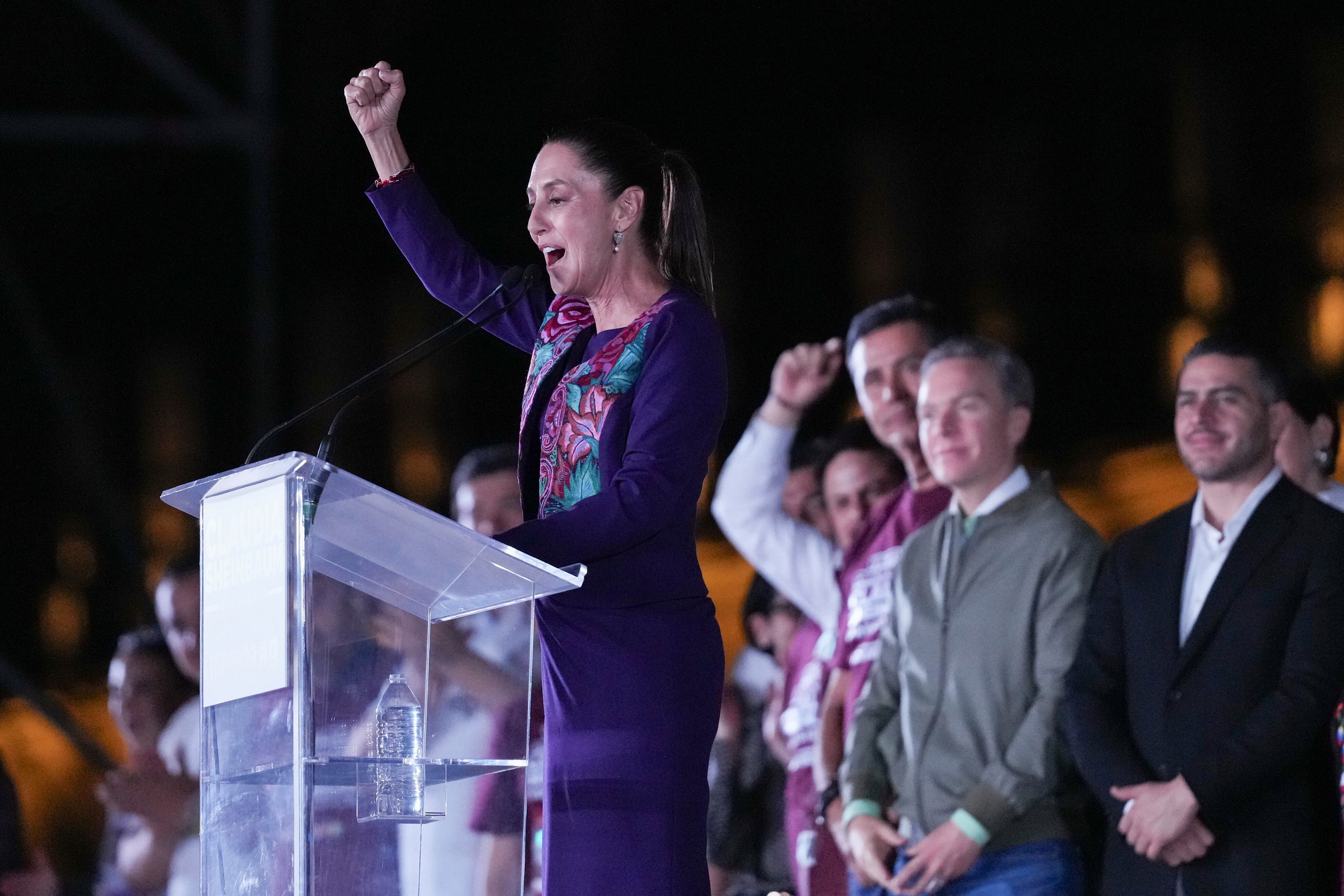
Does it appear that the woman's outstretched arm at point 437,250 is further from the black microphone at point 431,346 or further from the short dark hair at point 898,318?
the short dark hair at point 898,318

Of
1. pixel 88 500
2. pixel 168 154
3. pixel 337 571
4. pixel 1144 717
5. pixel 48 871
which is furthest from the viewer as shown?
pixel 88 500

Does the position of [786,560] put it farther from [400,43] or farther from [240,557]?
[400,43]

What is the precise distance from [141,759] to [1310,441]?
2.87 meters

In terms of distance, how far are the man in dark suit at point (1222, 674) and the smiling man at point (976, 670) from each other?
0.33 feet

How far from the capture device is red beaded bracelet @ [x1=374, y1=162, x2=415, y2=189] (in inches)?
89.0

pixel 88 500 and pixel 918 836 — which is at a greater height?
pixel 88 500

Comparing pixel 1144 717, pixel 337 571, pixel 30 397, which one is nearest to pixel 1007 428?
pixel 1144 717

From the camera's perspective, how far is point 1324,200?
486cm

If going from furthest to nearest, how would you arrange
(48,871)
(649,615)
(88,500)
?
(88,500) < (48,871) < (649,615)

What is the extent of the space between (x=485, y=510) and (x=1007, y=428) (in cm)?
124

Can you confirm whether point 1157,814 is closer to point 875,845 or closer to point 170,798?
point 875,845

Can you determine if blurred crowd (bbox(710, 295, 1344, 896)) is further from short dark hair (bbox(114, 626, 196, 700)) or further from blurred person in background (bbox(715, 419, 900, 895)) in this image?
short dark hair (bbox(114, 626, 196, 700))

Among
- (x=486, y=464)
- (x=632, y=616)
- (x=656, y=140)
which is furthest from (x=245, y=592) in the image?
(x=656, y=140)

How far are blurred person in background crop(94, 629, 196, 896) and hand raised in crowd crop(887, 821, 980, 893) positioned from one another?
6.20ft
